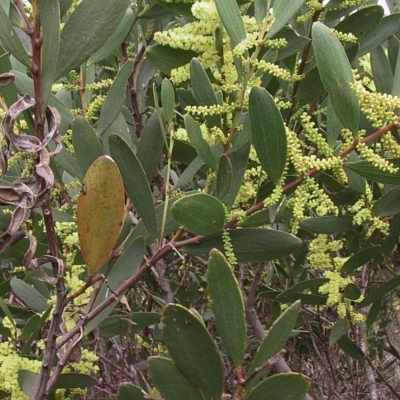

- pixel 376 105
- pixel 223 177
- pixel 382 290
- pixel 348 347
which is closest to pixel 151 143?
pixel 223 177

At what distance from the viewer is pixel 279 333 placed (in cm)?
80

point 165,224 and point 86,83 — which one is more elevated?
point 86,83

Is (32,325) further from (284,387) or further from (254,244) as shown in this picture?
(284,387)

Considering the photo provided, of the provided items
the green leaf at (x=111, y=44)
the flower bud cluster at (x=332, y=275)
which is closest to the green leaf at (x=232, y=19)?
the green leaf at (x=111, y=44)

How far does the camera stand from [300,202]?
104 cm

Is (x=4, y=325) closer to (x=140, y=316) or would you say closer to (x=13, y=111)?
(x=140, y=316)

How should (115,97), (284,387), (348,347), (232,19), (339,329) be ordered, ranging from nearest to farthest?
(284,387) < (232,19) < (115,97) < (339,329) < (348,347)

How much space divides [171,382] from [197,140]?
42 cm

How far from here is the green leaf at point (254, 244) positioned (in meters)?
1.09

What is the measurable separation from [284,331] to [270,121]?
1.12 feet

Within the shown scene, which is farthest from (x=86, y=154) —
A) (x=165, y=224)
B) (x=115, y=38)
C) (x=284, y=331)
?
(x=284, y=331)

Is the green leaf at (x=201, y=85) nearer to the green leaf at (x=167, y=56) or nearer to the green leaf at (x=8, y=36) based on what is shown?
the green leaf at (x=167, y=56)

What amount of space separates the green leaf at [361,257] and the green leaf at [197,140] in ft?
1.77

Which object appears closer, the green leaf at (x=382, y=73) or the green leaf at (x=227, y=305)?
the green leaf at (x=227, y=305)
